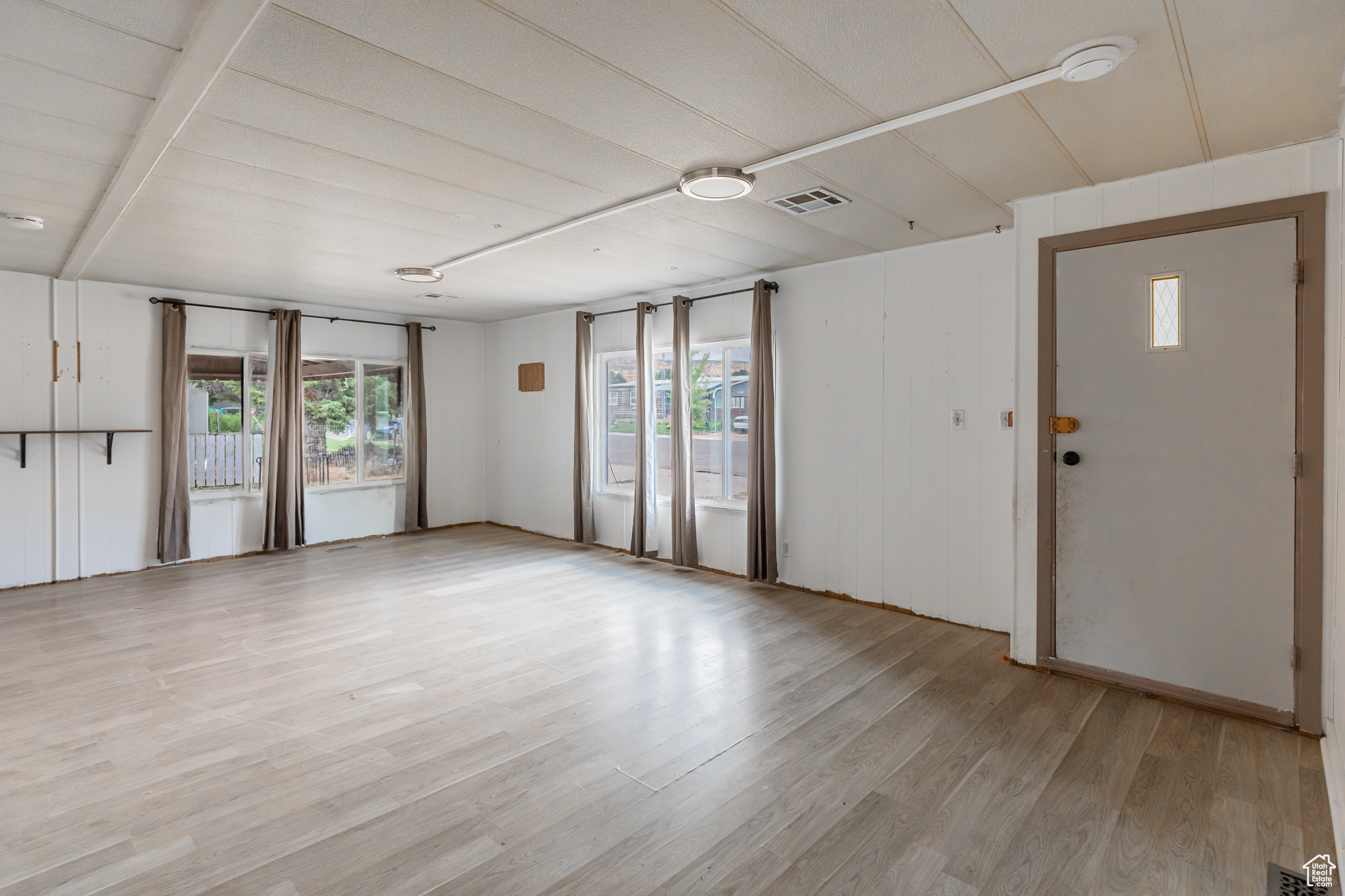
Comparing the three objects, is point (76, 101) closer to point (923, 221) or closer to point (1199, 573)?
point (923, 221)

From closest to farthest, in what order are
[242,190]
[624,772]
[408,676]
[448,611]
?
[624,772] → [242,190] → [408,676] → [448,611]

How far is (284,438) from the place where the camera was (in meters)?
6.57

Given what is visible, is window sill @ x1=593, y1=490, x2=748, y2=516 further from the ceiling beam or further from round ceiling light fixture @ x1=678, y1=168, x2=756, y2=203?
the ceiling beam

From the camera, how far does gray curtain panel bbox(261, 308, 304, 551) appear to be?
653 cm

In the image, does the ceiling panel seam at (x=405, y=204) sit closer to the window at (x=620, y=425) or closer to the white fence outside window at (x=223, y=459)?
the window at (x=620, y=425)

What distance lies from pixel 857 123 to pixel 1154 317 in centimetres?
186

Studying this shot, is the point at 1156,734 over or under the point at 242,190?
under

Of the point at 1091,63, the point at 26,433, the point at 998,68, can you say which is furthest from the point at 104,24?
the point at 26,433

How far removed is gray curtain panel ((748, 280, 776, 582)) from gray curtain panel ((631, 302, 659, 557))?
1.23 m

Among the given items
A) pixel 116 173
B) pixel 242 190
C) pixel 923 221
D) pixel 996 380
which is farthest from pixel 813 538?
pixel 116 173

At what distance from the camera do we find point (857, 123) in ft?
8.54

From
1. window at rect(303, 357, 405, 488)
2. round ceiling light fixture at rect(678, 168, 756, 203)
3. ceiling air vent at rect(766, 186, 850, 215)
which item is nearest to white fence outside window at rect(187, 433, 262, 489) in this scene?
window at rect(303, 357, 405, 488)

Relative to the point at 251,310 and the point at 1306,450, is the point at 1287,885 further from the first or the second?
the point at 251,310

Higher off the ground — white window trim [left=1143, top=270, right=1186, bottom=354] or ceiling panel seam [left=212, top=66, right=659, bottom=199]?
ceiling panel seam [left=212, top=66, right=659, bottom=199]
